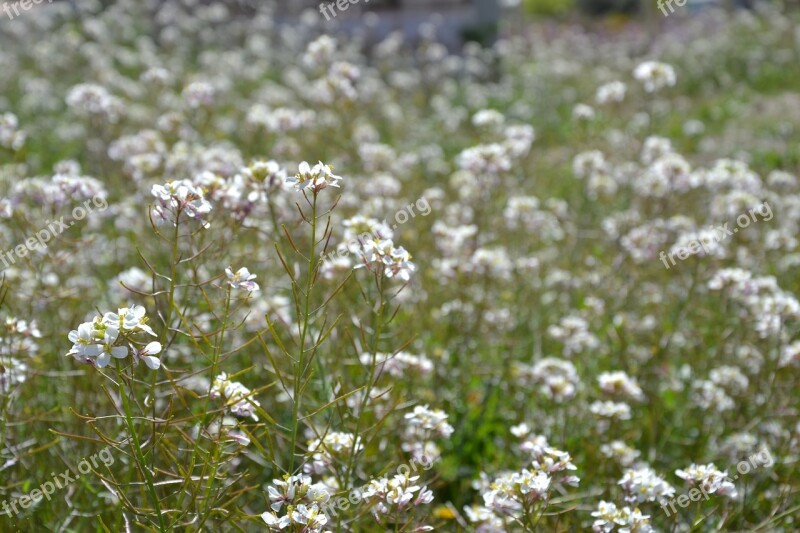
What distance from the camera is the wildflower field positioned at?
82.9 inches

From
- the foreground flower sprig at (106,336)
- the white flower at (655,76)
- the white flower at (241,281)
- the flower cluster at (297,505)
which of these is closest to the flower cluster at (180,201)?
the white flower at (241,281)

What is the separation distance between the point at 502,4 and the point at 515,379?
31.9 ft

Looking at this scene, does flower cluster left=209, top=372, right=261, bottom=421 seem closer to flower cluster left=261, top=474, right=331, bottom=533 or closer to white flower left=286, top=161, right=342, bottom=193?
flower cluster left=261, top=474, right=331, bottom=533

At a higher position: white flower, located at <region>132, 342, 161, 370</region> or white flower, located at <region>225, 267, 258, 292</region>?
white flower, located at <region>225, 267, 258, 292</region>

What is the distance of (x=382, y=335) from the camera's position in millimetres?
3336

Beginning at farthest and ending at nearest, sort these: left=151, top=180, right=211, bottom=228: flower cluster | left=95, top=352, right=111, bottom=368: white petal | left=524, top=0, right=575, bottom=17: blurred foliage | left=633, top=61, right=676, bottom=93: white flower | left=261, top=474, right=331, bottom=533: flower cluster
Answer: left=524, top=0, right=575, bottom=17: blurred foliage → left=633, top=61, right=676, bottom=93: white flower → left=151, top=180, right=211, bottom=228: flower cluster → left=261, top=474, right=331, bottom=533: flower cluster → left=95, top=352, right=111, bottom=368: white petal

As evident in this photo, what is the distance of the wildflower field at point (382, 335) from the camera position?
2105 millimetres

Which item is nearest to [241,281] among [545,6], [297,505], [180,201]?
[180,201]

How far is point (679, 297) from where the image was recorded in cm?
442

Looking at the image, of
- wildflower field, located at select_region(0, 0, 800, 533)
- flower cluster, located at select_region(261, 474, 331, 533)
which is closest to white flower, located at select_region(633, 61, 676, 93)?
wildflower field, located at select_region(0, 0, 800, 533)

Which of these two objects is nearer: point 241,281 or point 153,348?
point 153,348

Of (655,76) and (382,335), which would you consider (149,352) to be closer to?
(382,335)

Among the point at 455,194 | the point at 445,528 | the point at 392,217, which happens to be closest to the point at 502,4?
the point at 455,194

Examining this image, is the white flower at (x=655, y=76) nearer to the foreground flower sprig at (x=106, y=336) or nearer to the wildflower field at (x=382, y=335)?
the wildflower field at (x=382, y=335)
